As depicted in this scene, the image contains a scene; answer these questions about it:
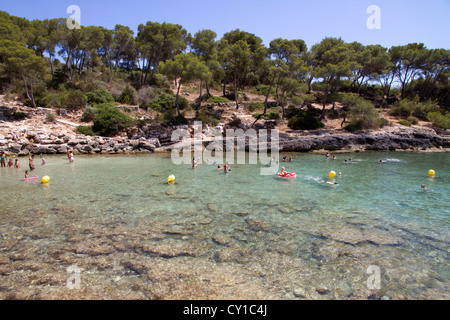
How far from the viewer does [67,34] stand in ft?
115

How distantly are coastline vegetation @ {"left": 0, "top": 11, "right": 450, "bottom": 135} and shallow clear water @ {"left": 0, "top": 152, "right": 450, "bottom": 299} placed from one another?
743 inches

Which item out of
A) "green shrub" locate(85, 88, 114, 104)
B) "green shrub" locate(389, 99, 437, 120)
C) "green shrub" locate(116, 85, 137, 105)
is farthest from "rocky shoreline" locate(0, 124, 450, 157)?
"green shrub" locate(116, 85, 137, 105)

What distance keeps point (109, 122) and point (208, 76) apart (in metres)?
14.6

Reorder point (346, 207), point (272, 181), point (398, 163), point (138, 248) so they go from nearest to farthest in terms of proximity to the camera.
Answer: point (138, 248) → point (346, 207) → point (272, 181) → point (398, 163)

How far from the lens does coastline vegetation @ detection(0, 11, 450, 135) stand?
105ft

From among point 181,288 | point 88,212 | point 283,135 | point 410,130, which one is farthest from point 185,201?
point 410,130

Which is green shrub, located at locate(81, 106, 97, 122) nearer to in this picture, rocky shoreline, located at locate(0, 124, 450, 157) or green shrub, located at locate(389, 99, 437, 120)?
rocky shoreline, located at locate(0, 124, 450, 157)

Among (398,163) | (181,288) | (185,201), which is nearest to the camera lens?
(181,288)

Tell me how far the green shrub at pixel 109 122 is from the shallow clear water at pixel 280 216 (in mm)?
14187

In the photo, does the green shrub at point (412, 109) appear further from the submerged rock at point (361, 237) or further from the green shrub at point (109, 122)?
the green shrub at point (109, 122)
